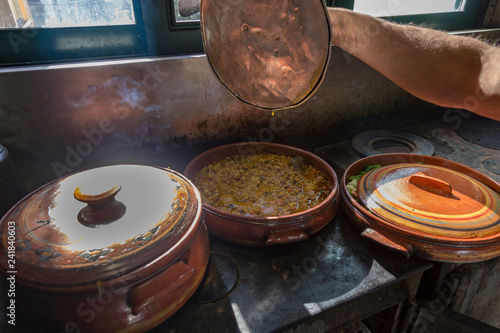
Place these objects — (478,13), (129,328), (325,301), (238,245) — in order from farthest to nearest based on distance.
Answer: (478,13) < (238,245) < (325,301) < (129,328)

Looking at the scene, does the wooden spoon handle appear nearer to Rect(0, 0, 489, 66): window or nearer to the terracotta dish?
the terracotta dish

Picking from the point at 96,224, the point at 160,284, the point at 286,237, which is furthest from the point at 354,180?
the point at 96,224

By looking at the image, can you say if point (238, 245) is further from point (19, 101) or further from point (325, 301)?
point (19, 101)

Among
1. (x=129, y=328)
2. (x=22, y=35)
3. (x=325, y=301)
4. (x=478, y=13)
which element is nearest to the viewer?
(x=129, y=328)

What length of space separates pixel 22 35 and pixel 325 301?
2.29m

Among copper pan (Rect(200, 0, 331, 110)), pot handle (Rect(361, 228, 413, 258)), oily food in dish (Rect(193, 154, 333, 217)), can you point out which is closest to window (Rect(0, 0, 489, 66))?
copper pan (Rect(200, 0, 331, 110))

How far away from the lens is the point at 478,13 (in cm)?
346

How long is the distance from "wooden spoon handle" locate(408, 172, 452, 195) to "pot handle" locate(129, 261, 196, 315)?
4.68ft

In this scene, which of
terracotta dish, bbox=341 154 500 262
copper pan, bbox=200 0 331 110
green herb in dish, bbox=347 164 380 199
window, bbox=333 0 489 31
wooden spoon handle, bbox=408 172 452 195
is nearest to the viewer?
copper pan, bbox=200 0 331 110

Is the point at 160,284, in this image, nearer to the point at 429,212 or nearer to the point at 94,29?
the point at 429,212

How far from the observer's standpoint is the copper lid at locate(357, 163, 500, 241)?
5.13ft

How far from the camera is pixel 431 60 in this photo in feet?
4.88

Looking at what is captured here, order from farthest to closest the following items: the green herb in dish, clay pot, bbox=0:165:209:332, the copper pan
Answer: the green herb in dish, the copper pan, clay pot, bbox=0:165:209:332

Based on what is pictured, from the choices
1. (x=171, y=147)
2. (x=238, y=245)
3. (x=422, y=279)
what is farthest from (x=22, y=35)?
(x=422, y=279)
